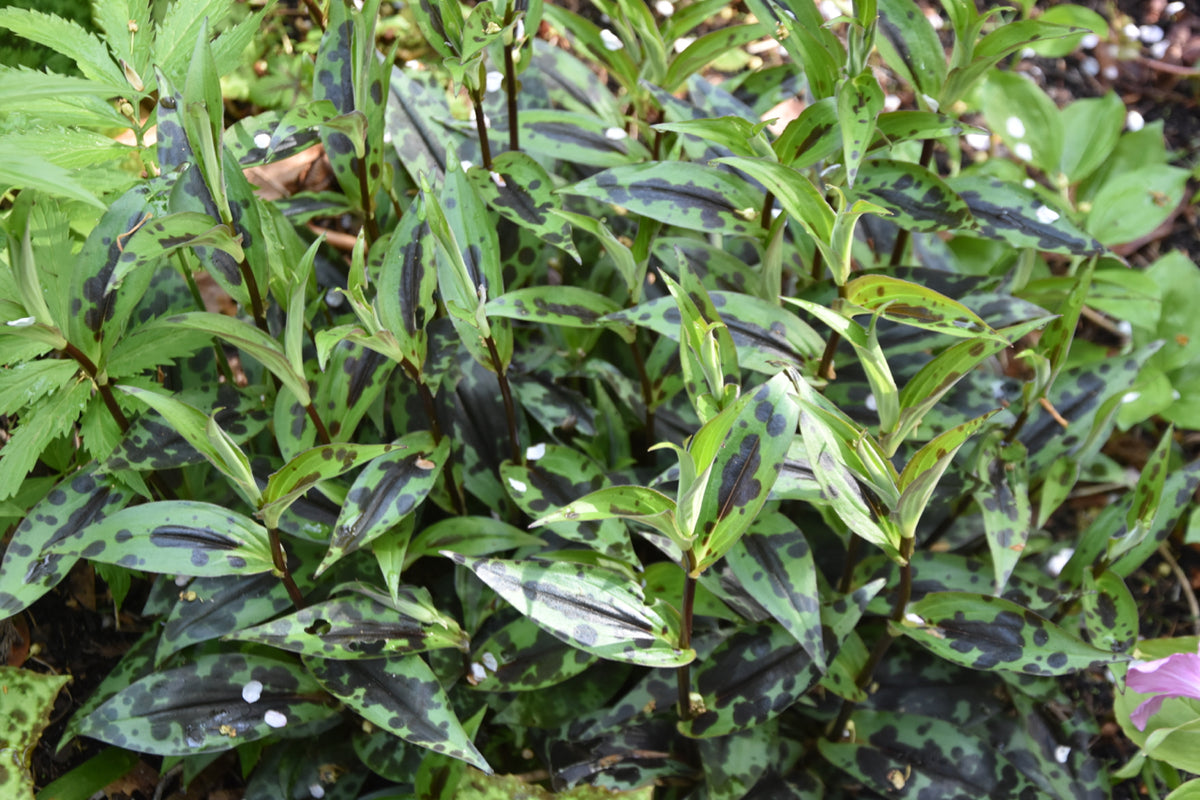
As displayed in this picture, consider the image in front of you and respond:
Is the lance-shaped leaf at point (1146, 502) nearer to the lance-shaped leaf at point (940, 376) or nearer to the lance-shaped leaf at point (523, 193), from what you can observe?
the lance-shaped leaf at point (940, 376)

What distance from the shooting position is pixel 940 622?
163 centimetres

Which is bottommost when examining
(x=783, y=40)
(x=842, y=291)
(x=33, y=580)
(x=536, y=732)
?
(x=536, y=732)

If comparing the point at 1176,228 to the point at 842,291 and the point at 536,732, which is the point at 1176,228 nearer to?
the point at 842,291

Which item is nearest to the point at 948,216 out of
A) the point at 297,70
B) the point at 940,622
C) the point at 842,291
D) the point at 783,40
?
the point at 842,291

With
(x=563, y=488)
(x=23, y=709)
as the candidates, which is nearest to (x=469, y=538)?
(x=563, y=488)

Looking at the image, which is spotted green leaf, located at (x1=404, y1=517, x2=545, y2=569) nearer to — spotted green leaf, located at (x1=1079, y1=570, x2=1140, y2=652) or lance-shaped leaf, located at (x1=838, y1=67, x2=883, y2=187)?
lance-shaped leaf, located at (x1=838, y1=67, x2=883, y2=187)

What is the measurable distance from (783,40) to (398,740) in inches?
56.1

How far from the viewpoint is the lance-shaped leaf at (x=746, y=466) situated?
4.45 ft

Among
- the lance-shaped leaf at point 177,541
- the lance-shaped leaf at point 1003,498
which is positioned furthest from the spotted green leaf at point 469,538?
the lance-shaped leaf at point 1003,498

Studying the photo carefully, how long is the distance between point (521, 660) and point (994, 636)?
80cm

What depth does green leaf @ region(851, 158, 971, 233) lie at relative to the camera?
5.53ft

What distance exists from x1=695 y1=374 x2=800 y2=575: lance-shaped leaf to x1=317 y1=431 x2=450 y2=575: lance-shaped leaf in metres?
0.50

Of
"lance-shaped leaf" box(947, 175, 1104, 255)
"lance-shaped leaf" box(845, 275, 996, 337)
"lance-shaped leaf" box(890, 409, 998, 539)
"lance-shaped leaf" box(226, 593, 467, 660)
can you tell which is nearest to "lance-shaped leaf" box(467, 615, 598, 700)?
"lance-shaped leaf" box(226, 593, 467, 660)

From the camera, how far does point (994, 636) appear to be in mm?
1601
